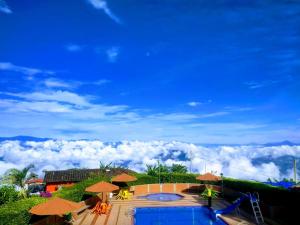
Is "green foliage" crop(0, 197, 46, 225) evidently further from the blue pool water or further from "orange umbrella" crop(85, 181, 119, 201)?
the blue pool water

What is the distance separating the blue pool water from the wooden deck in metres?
0.79

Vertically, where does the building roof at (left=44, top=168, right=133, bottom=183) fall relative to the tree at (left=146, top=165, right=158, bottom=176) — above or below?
below

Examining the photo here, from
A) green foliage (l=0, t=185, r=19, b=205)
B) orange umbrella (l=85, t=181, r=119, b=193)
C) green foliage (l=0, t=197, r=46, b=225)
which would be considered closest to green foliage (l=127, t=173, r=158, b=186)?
orange umbrella (l=85, t=181, r=119, b=193)

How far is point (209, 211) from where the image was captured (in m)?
25.9

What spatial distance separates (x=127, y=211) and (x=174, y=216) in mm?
3867

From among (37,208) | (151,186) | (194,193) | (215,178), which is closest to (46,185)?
(151,186)

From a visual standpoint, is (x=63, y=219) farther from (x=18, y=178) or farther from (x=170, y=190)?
(x=170, y=190)

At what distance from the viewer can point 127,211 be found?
25.4m

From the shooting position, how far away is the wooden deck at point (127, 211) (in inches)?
854

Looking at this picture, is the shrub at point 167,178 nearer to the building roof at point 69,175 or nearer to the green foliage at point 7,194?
the building roof at point 69,175

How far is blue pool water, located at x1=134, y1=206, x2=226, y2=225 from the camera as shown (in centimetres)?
2253

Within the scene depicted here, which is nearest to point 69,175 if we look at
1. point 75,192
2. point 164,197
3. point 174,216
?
point 164,197

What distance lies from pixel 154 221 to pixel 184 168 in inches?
966

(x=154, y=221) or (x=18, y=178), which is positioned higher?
(x=18, y=178)
